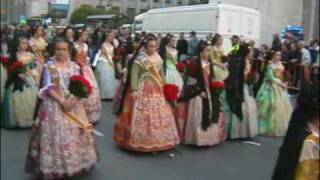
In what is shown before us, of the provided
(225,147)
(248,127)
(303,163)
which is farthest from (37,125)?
(248,127)

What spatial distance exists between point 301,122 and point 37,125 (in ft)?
8.61

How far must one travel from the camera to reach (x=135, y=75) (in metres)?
5.90

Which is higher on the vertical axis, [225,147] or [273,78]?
[273,78]

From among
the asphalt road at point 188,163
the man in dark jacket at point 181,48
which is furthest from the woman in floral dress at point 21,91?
the man in dark jacket at point 181,48

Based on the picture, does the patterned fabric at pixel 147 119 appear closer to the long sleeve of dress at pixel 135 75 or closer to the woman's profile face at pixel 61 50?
the long sleeve of dress at pixel 135 75

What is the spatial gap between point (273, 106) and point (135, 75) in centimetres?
274

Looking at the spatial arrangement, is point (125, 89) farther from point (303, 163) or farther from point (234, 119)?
point (303, 163)

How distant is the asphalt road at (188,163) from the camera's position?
5.27 metres

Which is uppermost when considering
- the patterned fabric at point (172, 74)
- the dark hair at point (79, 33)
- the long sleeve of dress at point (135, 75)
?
the dark hair at point (79, 33)

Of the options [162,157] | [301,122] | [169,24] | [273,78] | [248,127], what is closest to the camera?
[301,122]

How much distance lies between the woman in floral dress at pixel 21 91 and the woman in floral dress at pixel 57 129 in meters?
0.17

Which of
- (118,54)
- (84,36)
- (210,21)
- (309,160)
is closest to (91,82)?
(84,36)

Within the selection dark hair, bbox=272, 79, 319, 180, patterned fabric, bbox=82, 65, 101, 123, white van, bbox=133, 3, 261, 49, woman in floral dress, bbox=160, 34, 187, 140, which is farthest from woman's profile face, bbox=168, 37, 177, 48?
dark hair, bbox=272, 79, 319, 180

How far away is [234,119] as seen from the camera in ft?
23.6
